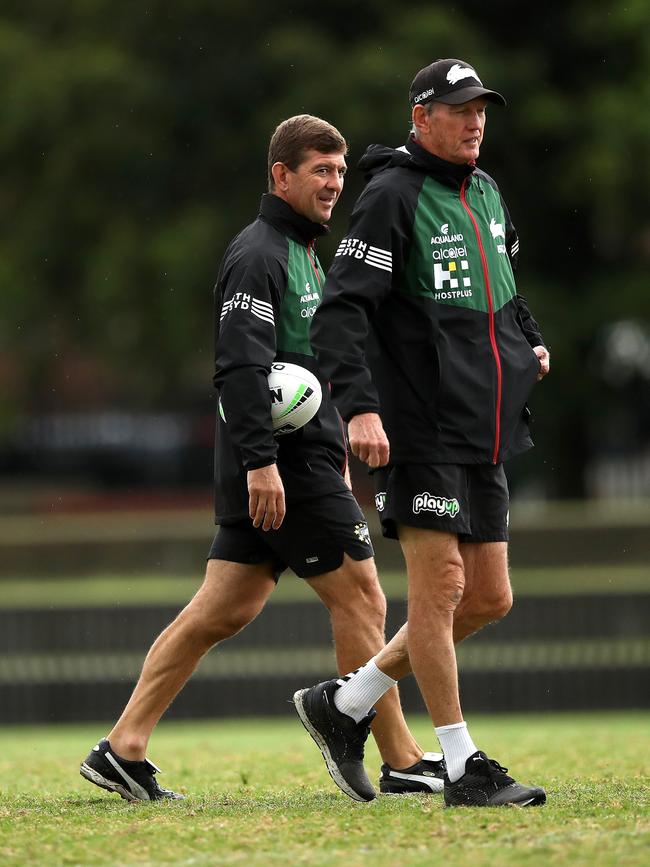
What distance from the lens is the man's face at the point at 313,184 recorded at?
6.24 metres

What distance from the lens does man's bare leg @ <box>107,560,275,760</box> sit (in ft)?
20.5

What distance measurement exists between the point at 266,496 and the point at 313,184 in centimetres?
116

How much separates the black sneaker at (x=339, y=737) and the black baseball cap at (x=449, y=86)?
189cm

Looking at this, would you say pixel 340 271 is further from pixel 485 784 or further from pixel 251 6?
pixel 251 6

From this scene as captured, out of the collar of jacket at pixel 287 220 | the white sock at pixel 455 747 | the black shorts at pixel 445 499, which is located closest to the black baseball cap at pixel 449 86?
the collar of jacket at pixel 287 220

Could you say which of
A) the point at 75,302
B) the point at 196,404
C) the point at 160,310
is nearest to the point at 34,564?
the point at 160,310

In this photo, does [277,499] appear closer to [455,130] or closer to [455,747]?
[455,747]

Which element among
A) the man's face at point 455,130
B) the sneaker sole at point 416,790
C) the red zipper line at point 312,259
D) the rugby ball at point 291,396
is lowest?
the sneaker sole at point 416,790

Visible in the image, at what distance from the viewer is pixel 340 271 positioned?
5.58 metres

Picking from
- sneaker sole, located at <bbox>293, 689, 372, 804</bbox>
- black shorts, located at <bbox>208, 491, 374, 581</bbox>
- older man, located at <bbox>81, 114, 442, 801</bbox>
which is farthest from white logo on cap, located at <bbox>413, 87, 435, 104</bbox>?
sneaker sole, located at <bbox>293, 689, 372, 804</bbox>

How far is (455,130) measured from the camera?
572 cm

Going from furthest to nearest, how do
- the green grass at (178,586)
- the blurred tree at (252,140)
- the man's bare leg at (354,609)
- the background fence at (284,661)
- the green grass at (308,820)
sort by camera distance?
the blurred tree at (252,140) < the green grass at (178,586) < the background fence at (284,661) < the man's bare leg at (354,609) < the green grass at (308,820)

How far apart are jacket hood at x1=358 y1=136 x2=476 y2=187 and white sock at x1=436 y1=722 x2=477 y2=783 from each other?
1706 mm

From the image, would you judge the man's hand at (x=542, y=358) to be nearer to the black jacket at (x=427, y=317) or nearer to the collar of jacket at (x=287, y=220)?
the black jacket at (x=427, y=317)
